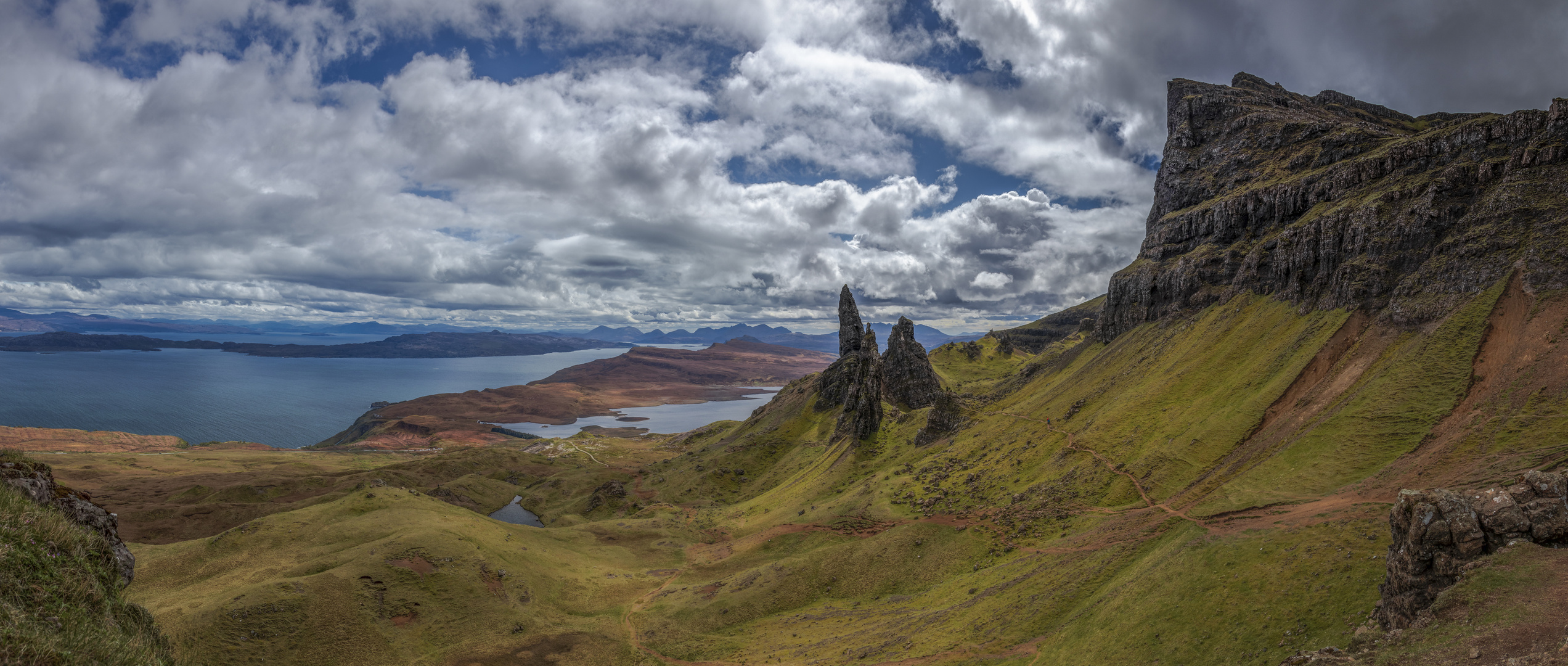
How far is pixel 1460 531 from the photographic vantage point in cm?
2972

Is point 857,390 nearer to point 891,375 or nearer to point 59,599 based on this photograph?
point 891,375

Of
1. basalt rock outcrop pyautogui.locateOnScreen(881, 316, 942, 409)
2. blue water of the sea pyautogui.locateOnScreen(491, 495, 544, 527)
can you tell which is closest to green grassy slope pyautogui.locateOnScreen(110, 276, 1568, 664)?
blue water of the sea pyautogui.locateOnScreen(491, 495, 544, 527)

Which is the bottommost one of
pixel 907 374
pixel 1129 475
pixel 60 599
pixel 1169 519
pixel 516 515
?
pixel 516 515

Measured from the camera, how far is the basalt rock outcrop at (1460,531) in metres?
28.8

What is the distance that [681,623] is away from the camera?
71438mm

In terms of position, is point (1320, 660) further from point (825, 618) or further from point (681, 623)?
point (681, 623)

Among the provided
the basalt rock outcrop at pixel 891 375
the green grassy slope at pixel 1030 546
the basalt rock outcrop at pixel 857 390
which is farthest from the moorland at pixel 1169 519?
the basalt rock outcrop at pixel 891 375

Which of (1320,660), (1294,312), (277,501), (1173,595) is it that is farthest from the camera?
Result: (277,501)

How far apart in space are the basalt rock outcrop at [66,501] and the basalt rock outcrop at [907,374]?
153733mm

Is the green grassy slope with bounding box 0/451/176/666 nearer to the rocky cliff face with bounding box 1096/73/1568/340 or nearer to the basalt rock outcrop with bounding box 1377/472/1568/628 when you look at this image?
the basalt rock outcrop with bounding box 1377/472/1568/628

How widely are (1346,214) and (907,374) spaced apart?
9876 cm

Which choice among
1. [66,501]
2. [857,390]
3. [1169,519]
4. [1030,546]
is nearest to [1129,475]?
[1169,519]

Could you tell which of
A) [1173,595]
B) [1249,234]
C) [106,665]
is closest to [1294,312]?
[1249,234]

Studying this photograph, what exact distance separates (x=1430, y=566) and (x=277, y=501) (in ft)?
631
